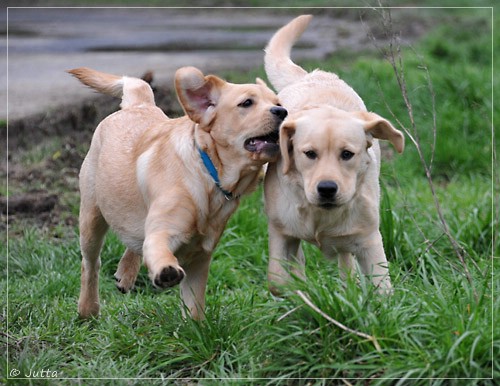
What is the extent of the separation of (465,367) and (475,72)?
7431mm

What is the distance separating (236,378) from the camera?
470cm

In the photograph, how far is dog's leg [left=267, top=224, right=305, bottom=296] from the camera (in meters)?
5.14

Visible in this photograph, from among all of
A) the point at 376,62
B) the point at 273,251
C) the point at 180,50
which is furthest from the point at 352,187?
the point at 180,50

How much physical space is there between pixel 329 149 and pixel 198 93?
86cm

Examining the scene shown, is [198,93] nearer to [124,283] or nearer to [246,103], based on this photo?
[246,103]

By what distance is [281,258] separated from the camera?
5.38m

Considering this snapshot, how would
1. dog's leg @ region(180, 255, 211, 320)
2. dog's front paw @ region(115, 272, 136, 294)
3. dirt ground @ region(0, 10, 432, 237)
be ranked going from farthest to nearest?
dirt ground @ region(0, 10, 432, 237)
dog's front paw @ region(115, 272, 136, 294)
dog's leg @ region(180, 255, 211, 320)

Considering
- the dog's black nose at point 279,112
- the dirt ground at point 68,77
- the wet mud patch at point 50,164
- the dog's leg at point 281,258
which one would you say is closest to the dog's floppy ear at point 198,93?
the dog's black nose at point 279,112

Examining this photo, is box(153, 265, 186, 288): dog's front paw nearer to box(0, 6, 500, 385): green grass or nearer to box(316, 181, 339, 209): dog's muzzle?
box(0, 6, 500, 385): green grass

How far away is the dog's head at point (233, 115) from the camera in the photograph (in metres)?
5.12

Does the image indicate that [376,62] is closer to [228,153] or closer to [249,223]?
[249,223]

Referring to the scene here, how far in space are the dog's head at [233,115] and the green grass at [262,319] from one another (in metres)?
0.77

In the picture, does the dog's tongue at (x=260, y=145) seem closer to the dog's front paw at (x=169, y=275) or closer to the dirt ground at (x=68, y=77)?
A: the dog's front paw at (x=169, y=275)

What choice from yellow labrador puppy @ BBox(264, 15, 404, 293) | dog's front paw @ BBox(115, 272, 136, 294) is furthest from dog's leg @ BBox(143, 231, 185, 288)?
dog's front paw @ BBox(115, 272, 136, 294)
